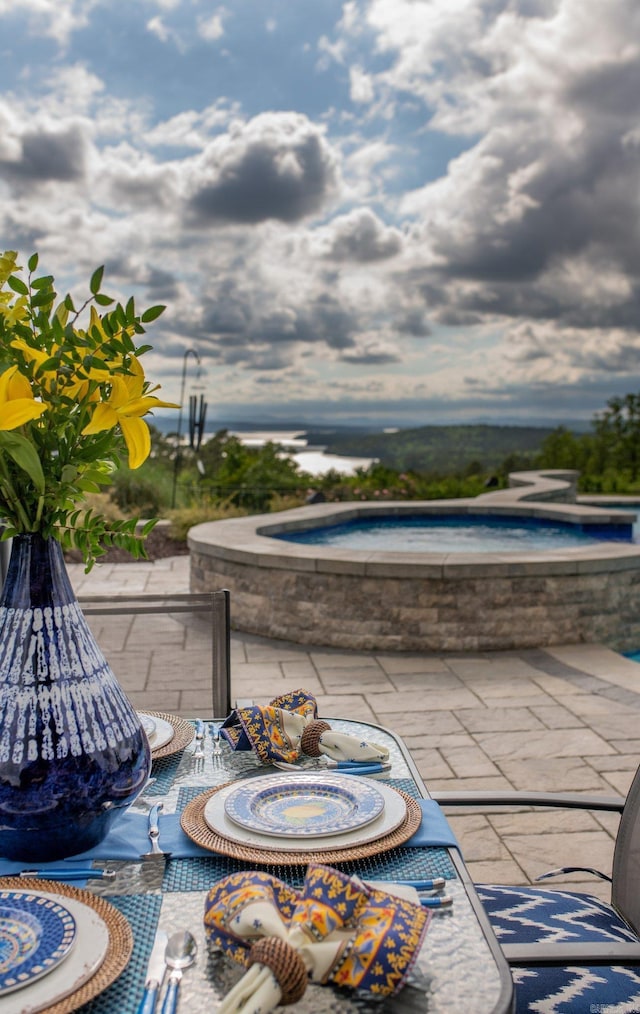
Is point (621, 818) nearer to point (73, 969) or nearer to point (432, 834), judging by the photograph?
point (432, 834)

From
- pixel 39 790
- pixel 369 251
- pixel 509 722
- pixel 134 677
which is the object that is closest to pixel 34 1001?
pixel 39 790

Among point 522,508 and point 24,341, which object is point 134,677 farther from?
point 522,508

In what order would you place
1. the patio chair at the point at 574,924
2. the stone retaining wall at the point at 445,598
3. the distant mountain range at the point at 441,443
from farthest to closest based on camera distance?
the distant mountain range at the point at 441,443, the stone retaining wall at the point at 445,598, the patio chair at the point at 574,924

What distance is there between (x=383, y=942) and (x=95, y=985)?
0.33m

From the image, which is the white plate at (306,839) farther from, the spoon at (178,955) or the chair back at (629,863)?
the chair back at (629,863)

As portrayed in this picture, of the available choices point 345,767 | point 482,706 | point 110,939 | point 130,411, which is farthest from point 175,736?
point 482,706

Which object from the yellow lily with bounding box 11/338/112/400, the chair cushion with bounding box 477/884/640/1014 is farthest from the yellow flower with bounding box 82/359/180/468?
the chair cushion with bounding box 477/884/640/1014

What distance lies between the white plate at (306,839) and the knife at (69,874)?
176 millimetres

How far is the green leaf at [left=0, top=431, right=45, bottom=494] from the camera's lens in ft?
3.58

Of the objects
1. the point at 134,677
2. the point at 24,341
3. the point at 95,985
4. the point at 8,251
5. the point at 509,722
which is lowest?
the point at 509,722

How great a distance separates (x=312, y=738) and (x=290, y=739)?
0.04 meters

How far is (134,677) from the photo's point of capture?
333 cm

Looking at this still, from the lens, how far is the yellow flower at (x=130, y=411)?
3.85 feet

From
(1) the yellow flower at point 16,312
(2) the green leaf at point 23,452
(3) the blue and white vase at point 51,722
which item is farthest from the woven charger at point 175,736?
(1) the yellow flower at point 16,312
